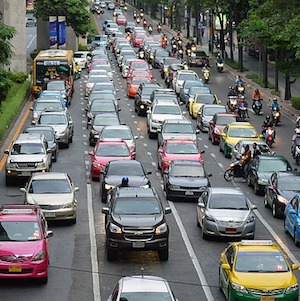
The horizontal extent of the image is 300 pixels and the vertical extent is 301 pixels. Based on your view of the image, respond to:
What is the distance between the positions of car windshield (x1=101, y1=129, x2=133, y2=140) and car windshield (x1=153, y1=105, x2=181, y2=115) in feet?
25.1

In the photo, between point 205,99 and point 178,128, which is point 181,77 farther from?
point 178,128

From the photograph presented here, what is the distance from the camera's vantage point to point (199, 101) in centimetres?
5641

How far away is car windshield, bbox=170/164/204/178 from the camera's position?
34875mm

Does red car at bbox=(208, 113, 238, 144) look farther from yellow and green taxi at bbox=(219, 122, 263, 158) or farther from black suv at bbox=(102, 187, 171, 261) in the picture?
black suv at bbox=(102, 187, 171, 261)

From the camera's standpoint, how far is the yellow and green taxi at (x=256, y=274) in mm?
20969

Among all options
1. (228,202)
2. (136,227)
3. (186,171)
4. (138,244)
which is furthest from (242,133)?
(138,244)

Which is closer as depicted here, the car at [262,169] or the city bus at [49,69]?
the car at [262,169]

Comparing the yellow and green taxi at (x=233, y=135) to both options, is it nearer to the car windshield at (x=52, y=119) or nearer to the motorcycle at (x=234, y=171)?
the motorcycle at (x=234, y=171)

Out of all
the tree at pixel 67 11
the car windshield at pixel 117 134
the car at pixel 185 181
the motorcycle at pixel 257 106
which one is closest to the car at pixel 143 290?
the car at pixel 185 181

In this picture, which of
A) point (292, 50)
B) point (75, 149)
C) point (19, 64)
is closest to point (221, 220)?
point (75, 149)

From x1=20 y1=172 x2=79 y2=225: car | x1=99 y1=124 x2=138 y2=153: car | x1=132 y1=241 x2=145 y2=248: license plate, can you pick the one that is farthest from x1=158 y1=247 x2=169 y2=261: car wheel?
x1=99 y1=124 x2=138 y2=153: car

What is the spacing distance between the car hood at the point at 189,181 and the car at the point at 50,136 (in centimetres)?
828

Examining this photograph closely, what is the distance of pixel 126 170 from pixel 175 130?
35.5ft

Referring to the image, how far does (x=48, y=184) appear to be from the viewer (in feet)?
101
